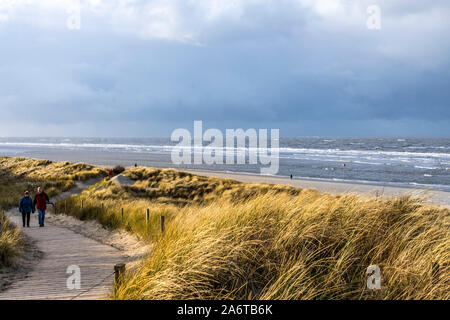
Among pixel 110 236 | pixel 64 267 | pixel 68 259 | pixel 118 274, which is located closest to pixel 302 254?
pixel 118 274

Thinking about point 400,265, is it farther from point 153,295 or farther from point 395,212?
point 153,295

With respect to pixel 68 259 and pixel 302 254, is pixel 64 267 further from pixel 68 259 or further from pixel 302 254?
pixel 302 254

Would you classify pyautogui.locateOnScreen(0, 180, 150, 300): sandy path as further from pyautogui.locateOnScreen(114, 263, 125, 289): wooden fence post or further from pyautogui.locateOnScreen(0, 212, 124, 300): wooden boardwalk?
pyautogui.locateOnScreen(114, 263, 125, 289): wooden fence post

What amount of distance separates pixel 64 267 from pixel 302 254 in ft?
22.1

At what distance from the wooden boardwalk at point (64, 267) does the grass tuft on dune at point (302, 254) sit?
66.9 inches

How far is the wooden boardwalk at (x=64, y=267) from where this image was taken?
6914 mm

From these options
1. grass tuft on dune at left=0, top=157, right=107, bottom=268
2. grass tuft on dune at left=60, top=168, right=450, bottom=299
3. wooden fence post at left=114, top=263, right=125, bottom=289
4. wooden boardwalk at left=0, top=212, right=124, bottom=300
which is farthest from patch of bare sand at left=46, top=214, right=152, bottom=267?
grass tuft on dune at left=60, top=168, right=450, bottom=299

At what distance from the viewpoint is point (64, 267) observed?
30.0 feet

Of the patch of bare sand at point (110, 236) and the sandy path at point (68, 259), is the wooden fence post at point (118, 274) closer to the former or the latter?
the sandy path at point (68, 259)

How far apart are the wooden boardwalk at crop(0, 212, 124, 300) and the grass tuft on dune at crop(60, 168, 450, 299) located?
1700 millimetres

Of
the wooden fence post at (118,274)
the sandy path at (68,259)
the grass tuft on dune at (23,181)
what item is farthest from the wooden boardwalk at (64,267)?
the grass tuft on dune at (23,181)

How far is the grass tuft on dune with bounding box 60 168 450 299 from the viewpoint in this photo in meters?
4.40

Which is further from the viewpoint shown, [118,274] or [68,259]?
[68,259]
